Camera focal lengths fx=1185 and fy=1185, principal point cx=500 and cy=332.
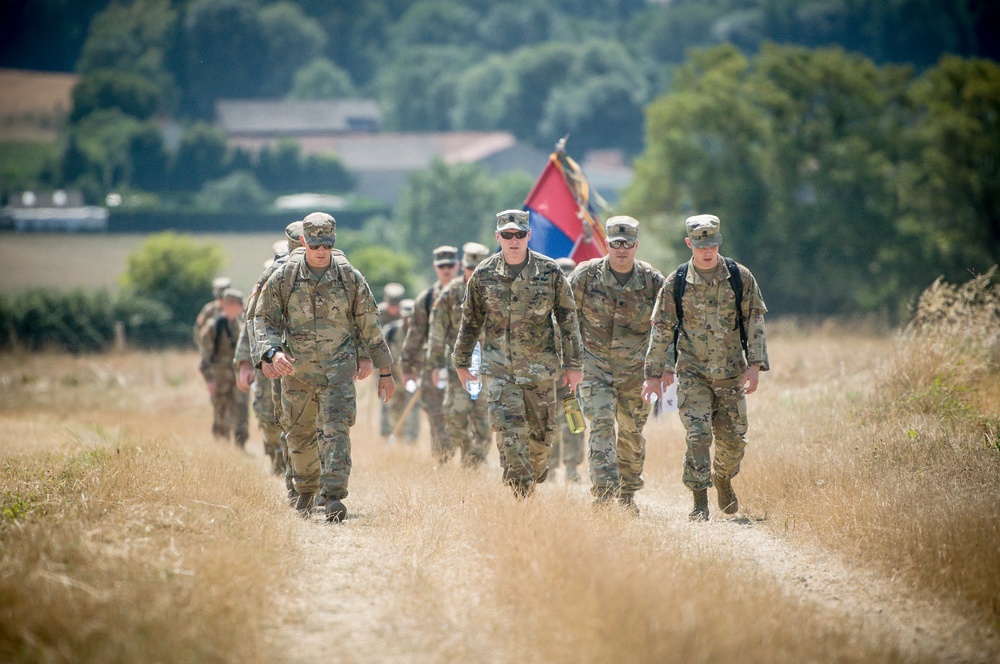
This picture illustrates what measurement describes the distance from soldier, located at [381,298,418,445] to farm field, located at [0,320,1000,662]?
14.8ft

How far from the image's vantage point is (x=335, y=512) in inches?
351

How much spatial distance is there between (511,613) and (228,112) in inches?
4536

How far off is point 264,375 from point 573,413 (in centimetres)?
305

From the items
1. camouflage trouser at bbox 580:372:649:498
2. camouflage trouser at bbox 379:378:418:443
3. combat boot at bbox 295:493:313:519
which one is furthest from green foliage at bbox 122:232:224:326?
camouflage trouser at bbox 580:372:649:498

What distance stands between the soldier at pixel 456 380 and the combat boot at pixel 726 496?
8.85 ft

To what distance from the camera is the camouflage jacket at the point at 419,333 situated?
40.1ft

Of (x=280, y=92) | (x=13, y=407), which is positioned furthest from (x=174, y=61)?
(x=13, y=407)

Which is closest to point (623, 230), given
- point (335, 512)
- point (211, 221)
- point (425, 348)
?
point (335, 512)

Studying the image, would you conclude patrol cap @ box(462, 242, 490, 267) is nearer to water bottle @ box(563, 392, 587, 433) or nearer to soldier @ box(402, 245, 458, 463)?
soldier @ box(402, 245, 458, 463)

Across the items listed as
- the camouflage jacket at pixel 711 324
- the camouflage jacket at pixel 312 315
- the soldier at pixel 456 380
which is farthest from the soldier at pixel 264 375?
the camouflage jacket at pixel 711 324

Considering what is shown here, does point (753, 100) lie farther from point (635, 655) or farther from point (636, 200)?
point (635, 655)

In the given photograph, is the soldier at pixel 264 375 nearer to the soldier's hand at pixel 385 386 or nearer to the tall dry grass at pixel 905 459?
the soldier's hand at pixel 385 386

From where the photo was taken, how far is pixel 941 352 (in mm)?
12742

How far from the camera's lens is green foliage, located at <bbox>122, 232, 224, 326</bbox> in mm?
48688
